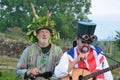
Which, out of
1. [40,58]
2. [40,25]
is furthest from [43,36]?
[40,58]

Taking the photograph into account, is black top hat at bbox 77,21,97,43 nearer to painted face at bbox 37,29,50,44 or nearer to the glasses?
the glasses

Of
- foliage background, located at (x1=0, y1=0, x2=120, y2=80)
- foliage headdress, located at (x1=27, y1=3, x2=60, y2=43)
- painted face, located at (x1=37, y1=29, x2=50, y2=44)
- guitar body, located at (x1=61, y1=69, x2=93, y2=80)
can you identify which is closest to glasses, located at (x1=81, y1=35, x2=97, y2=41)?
guitar body, located at (x1=61, y1=69, x2=93, y2=80)

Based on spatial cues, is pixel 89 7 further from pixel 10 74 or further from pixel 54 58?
pixel 54 58

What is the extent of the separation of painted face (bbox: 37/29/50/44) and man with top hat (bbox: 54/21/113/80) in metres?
0.73

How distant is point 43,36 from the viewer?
6.51 meters

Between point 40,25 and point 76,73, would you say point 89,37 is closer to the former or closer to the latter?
point 76,73

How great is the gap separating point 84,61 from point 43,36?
954 millimetres

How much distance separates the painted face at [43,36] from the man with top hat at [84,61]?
2.39ft

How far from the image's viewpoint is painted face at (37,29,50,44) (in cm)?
650

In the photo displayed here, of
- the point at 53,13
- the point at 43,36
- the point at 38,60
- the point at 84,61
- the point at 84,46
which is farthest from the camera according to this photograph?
the point at 53,13

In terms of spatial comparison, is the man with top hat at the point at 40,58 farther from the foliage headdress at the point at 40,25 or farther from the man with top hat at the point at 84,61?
the man with top hat at the point at 84,61

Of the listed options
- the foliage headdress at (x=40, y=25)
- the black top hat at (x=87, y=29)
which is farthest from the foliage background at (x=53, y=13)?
the black top hat at (x=87, y=29)

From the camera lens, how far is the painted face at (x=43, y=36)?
21.3ft

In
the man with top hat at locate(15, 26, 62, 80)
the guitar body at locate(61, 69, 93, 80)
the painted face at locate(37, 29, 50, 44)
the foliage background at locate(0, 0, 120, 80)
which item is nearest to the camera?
the guitar body at locate(61, 69, 93, 80)
